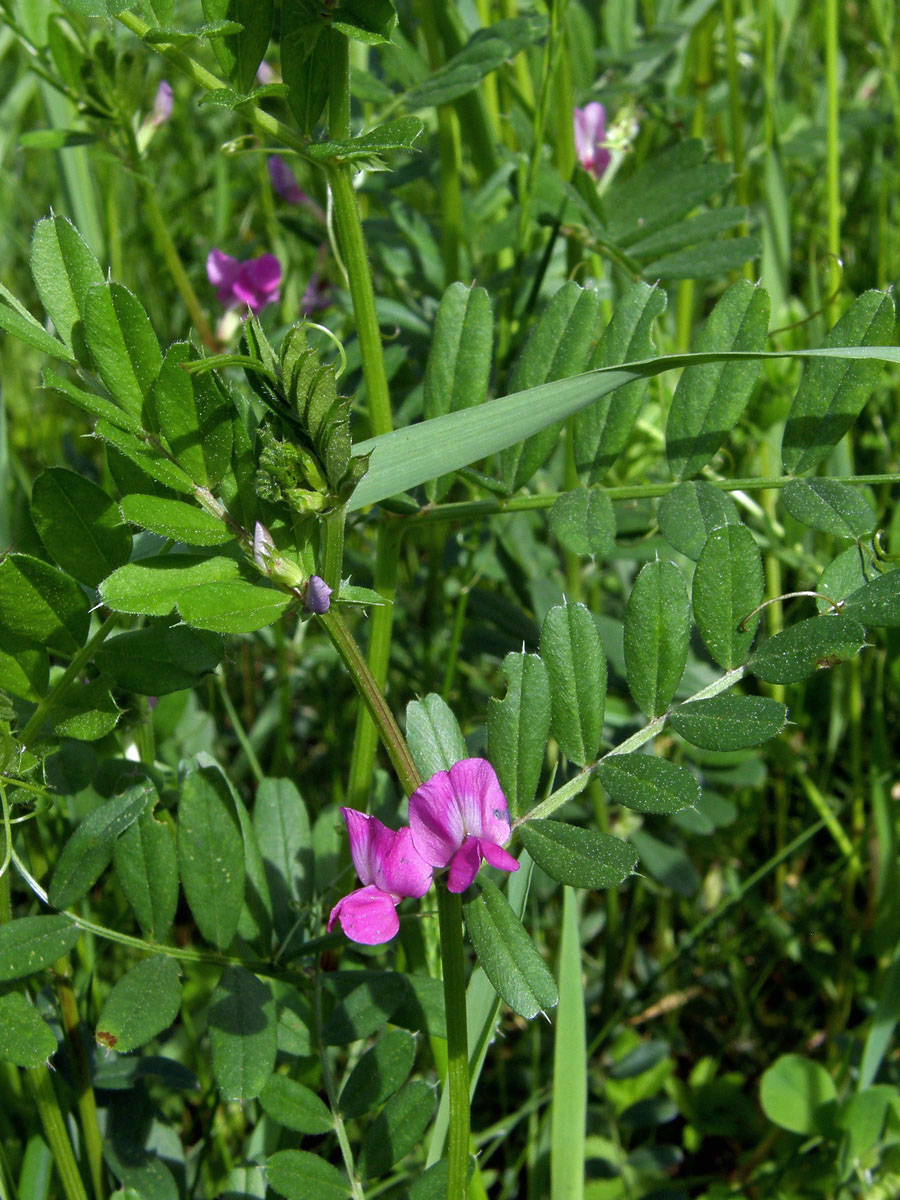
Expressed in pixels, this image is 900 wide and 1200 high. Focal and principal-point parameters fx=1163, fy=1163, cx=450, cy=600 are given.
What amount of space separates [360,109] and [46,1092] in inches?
45.2

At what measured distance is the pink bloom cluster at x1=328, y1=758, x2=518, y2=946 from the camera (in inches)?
24.8

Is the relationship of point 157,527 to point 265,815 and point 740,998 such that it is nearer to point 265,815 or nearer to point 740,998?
point 265,815

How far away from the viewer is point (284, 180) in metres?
1.44

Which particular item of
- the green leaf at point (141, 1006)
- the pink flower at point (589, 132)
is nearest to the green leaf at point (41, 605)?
the green leaf at point (141, 1006)

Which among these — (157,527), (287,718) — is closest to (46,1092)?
(157,527)

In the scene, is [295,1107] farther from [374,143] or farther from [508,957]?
[374,143]

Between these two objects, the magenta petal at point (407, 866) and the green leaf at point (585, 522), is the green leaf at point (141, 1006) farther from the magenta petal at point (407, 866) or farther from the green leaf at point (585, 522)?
the green leaf at point (585, 522)

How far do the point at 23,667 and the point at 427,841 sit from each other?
0.30m

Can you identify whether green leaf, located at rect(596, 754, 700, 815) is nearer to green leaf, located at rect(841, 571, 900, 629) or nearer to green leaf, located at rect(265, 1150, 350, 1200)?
green leaf, located at rect(841, 571, 900, 629)

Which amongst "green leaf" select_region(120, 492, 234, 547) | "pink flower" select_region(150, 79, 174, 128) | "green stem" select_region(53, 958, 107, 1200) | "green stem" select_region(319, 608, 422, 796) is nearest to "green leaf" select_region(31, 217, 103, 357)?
"green leaf" select_region(120, 492, 234, 547)

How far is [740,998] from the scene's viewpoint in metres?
1.30

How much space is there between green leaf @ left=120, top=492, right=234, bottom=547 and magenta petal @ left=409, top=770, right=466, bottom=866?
0.18 metres

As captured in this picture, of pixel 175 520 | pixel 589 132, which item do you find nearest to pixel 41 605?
pixel 175 520

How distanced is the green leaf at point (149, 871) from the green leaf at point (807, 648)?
16.3 inches
